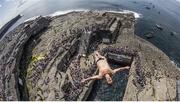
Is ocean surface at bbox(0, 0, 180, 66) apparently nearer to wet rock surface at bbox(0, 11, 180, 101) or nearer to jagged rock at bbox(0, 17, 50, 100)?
wet rock surface at bbox(0, 11, 180, 101)

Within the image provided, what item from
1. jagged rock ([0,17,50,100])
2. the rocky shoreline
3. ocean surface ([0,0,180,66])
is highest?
jagged rock ([0,17,50,100])

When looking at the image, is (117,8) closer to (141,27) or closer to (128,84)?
(141,27)

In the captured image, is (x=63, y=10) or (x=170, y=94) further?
(x=63, y=10)

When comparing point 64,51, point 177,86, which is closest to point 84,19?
point 64,51

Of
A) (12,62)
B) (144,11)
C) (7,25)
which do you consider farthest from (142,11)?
(12,62)

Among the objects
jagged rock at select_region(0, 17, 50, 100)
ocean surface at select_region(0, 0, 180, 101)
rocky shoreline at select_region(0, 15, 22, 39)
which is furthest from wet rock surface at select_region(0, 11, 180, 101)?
rocky shoreline at select_region(0, 15, 22, 39)

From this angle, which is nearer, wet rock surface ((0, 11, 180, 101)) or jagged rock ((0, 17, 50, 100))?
jagged rock ((0, 17, 50, 100))

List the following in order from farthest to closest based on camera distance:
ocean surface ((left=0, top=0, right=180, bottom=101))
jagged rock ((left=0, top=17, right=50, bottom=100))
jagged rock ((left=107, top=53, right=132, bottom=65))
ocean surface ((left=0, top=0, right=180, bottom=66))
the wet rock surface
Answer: ocean surface ((left=0, top=0, right=180, bottom=66)) < ocean surface ((left=0, top=0, right=180, bottom=101)) < jagged rock ((left=107, top=53, right=132, bottom=65)) < the wet rock surface < jagged rock ((left=0, top=17, right=50, bottom=100))
